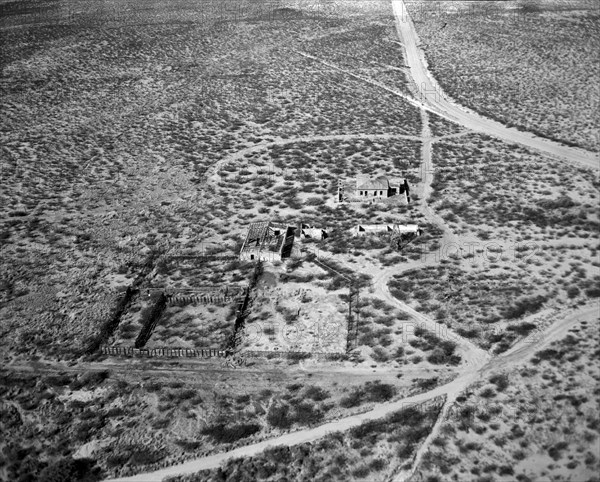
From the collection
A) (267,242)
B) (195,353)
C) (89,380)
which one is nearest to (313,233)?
(267,242)

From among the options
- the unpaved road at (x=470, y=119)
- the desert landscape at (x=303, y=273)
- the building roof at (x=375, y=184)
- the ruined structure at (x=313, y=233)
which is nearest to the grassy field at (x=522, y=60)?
the desert landscape at (x=303, y=273)

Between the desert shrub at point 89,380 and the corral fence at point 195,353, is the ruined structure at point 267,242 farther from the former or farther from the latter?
the desert shrub at point 89,380

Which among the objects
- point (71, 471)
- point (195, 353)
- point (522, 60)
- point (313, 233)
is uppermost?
point (522, 60)

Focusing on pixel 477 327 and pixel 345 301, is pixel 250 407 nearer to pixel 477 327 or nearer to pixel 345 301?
pixel 345 301

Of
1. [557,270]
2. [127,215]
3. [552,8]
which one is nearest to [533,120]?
[557,270]

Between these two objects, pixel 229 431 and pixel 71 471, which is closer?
pixel 71 471

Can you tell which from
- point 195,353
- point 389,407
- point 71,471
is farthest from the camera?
point 195,353

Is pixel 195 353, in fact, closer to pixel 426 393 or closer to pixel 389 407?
pixel 389 407

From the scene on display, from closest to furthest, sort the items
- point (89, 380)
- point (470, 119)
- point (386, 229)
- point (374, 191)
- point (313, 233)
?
1. point (89, 380)
2. point (313, 233)
3. point (386, 229)
4. point (374, 191)
5. point (470, 119)
